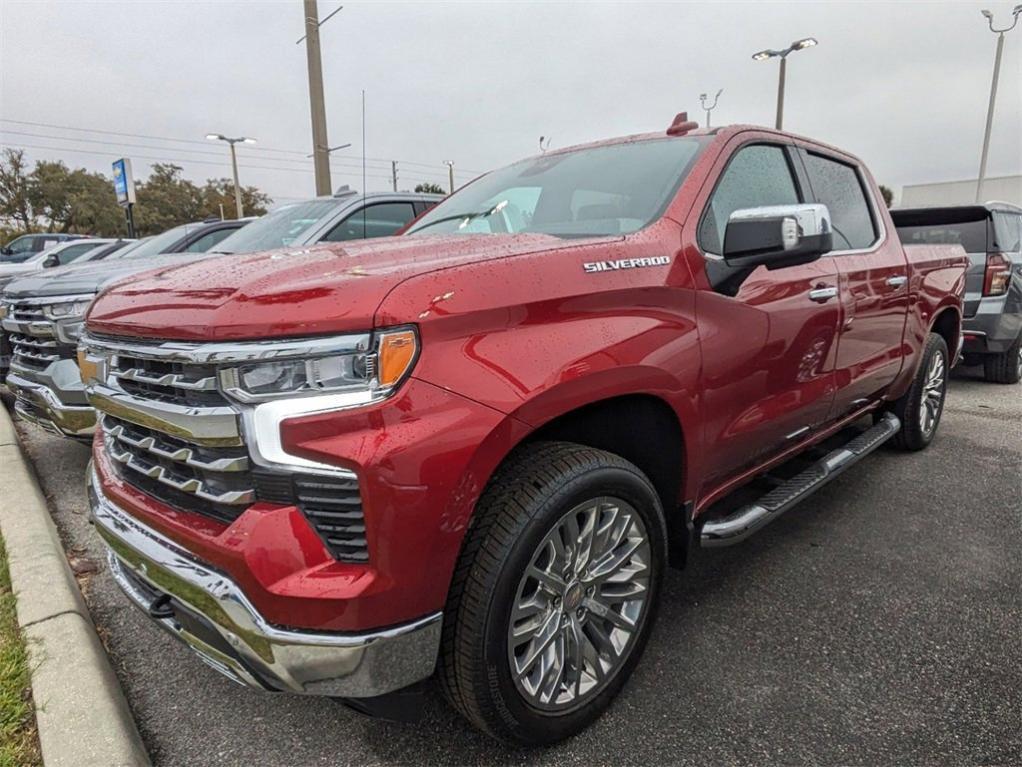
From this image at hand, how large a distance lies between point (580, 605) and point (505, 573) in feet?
1.36

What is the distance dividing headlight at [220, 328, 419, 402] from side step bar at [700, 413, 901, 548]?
1.43 m

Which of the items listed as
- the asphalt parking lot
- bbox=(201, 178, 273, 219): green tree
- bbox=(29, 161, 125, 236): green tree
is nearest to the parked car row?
the asphalt parking lot

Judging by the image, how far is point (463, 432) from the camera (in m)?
1.49

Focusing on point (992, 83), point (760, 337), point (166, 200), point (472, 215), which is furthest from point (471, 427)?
point (166, 200)

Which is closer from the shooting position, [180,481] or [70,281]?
[180,481]

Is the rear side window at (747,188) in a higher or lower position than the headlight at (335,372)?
higher

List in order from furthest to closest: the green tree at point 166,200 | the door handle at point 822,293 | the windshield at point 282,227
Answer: the green tree at point 166,200 → the windshield at point 282,227 → the door handle at point 822,293

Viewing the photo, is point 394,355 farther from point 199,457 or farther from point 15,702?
point 15,702

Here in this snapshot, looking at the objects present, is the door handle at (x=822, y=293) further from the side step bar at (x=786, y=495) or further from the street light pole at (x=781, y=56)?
the street light pole at (x=781, y=56)

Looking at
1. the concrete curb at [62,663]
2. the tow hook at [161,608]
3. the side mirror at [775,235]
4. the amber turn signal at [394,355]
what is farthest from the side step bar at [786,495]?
the concrete curb at [62,663]

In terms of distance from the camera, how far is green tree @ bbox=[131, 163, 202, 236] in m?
50.8

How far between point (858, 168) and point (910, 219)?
136 inches

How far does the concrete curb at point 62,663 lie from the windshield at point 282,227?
2.73 meters

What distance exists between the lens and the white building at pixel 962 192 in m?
39.3
